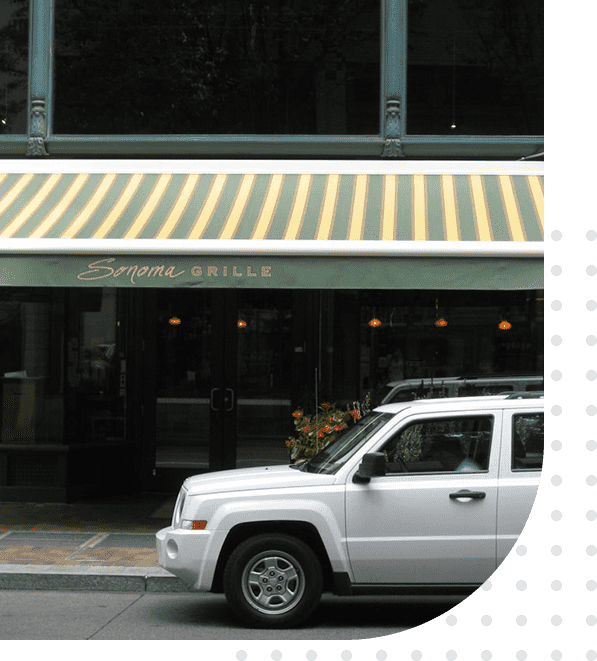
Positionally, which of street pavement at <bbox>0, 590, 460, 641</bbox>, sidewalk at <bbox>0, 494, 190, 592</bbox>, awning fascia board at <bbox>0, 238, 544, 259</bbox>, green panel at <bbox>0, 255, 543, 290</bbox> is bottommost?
street pavement at <bbox>0, 590, 460, 641</bbox>

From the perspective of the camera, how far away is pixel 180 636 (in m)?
6.64

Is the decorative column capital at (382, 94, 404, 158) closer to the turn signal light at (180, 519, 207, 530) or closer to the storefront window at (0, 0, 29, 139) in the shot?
the storefront window at (0, 0, 29, 139)

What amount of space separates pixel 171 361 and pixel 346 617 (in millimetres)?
6430

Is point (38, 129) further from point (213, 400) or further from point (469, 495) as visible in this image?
point (469, 495)

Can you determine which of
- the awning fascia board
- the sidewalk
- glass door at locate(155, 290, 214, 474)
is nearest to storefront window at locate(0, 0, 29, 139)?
glass door at locate(155, 290, 214, 474)

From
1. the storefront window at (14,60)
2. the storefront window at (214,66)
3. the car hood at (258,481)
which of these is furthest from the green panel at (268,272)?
the storefront window at (14,60)

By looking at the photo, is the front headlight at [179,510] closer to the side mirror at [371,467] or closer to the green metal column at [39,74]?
the side mirror at [371,467]

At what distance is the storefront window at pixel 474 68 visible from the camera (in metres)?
11.6

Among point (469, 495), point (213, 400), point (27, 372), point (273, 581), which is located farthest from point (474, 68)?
point (273, 581)

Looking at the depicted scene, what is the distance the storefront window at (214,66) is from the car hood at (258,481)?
18.9 feet

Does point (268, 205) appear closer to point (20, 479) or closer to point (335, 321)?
point (335, 321)

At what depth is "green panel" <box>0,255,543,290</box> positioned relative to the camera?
911 centimetres

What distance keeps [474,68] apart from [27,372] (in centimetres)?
683

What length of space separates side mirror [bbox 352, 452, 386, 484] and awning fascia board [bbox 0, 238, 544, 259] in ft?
9.70
